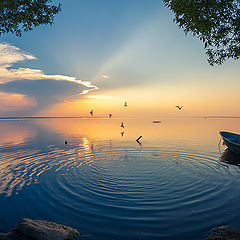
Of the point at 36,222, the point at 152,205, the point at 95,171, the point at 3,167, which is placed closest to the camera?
the point at 36,222

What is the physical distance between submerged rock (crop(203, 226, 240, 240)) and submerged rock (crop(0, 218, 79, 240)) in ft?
18.0

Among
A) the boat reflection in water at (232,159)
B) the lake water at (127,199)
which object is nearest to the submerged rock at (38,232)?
the lake water at (127,199)

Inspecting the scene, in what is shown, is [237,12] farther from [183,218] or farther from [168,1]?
[183,218]

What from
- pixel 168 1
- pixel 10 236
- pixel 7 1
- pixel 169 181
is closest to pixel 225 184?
pixel 169 181

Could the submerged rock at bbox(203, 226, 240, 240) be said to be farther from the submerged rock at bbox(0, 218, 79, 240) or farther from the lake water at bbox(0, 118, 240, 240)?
the submerged rock at bbox(0, 218, 79, 240)

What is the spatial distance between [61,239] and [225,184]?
11.9 meters

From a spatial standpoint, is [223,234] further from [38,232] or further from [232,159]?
[232,159]

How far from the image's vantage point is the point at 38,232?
20.1ft

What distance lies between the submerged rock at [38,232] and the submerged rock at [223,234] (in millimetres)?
5479

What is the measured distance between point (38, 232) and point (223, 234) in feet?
23.6

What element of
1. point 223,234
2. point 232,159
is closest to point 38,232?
point 223,234

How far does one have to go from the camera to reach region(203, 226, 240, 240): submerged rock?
21.0ft

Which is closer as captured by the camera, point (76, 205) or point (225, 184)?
point (76, 205)

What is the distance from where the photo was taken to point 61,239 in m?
6.24
